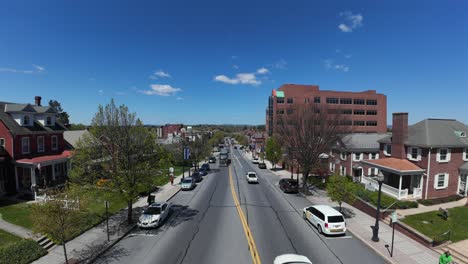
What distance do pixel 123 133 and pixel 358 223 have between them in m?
19.5

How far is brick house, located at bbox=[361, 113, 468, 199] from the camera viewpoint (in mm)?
24312

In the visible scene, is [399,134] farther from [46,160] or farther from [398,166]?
[46,160]

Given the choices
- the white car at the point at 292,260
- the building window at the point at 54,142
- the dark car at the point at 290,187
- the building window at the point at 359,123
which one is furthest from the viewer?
the building window at the point at 359,123

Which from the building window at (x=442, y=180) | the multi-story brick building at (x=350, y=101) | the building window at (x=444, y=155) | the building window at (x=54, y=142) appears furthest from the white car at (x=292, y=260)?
the multi-story brick building at (x=350, y=101)

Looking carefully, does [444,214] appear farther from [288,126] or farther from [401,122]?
[288,126]

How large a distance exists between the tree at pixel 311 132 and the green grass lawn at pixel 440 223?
1117cm

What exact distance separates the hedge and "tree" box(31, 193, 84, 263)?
93.8 inches

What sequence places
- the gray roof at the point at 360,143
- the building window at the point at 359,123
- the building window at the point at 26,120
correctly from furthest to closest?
the building window at the point at 359,123, the gray roof at the point at 360,143, the building window at the point at 26,120

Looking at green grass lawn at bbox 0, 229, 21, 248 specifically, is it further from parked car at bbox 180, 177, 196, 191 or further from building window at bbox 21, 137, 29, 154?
parked car at bbox 180, 177, 196, 191

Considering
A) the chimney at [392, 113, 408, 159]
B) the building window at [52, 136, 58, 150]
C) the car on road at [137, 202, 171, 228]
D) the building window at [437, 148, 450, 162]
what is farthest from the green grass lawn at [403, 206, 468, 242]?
the building window at [52, 136, 58, 150]

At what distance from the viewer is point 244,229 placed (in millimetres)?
17672

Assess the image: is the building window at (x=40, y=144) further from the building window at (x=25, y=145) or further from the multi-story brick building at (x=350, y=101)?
the multi-story brick building at (x=350, y=101)

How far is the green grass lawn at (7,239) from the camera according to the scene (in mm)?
13352

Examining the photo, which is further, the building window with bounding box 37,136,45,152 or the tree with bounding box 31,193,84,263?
the building window with bounding box 37,136,45,152
